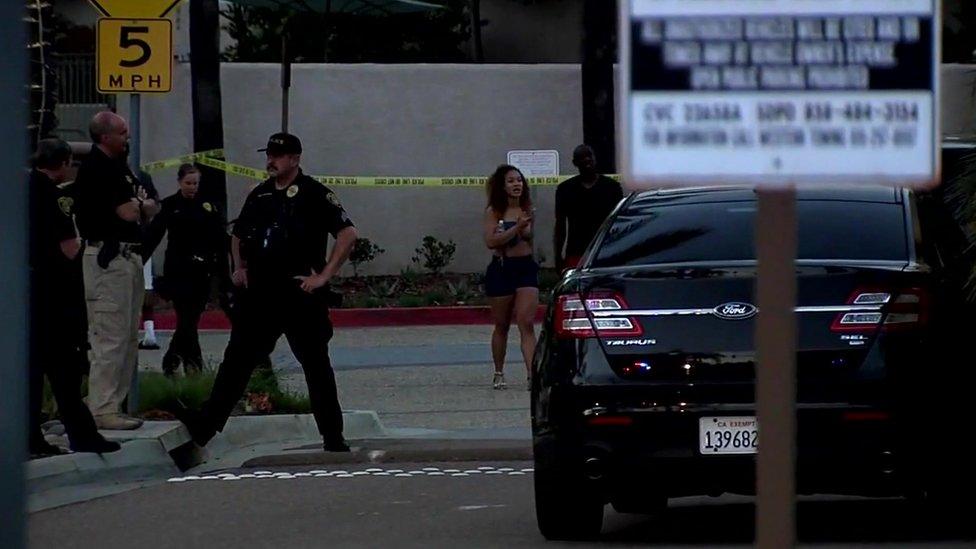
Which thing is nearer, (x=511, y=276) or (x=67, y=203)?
(x=67, y=203)

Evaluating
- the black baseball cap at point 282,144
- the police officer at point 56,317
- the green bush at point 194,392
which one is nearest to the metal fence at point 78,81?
the green bush at point 194,392

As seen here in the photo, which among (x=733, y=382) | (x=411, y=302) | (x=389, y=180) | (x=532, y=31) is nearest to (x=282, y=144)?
(x=733, y=382)

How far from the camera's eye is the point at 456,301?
69.9 ft

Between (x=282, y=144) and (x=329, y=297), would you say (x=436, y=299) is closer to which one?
(x=329, y=297)

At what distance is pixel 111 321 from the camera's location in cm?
1030

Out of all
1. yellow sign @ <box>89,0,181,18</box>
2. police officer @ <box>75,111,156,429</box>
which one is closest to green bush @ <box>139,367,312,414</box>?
police officer @ <box>75,111,156,429</box>

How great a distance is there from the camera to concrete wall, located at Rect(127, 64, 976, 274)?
22406 millimetres

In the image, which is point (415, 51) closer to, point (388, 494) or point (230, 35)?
point (230, 35)

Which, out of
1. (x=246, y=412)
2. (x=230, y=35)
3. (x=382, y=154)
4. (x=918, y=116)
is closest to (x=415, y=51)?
(x=230, y=35)

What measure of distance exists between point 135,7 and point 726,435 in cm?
547

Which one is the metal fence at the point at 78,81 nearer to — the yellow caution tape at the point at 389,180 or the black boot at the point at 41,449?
the yellow caution tape at the point at 389,180

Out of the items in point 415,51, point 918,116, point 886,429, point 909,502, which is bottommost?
point 909,502

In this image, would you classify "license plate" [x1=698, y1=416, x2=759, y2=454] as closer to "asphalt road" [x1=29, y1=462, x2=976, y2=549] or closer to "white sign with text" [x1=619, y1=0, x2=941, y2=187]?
"asphalt road" [x1=29, y1=462, x2=976, y2=549]

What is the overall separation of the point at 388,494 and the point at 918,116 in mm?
6378
